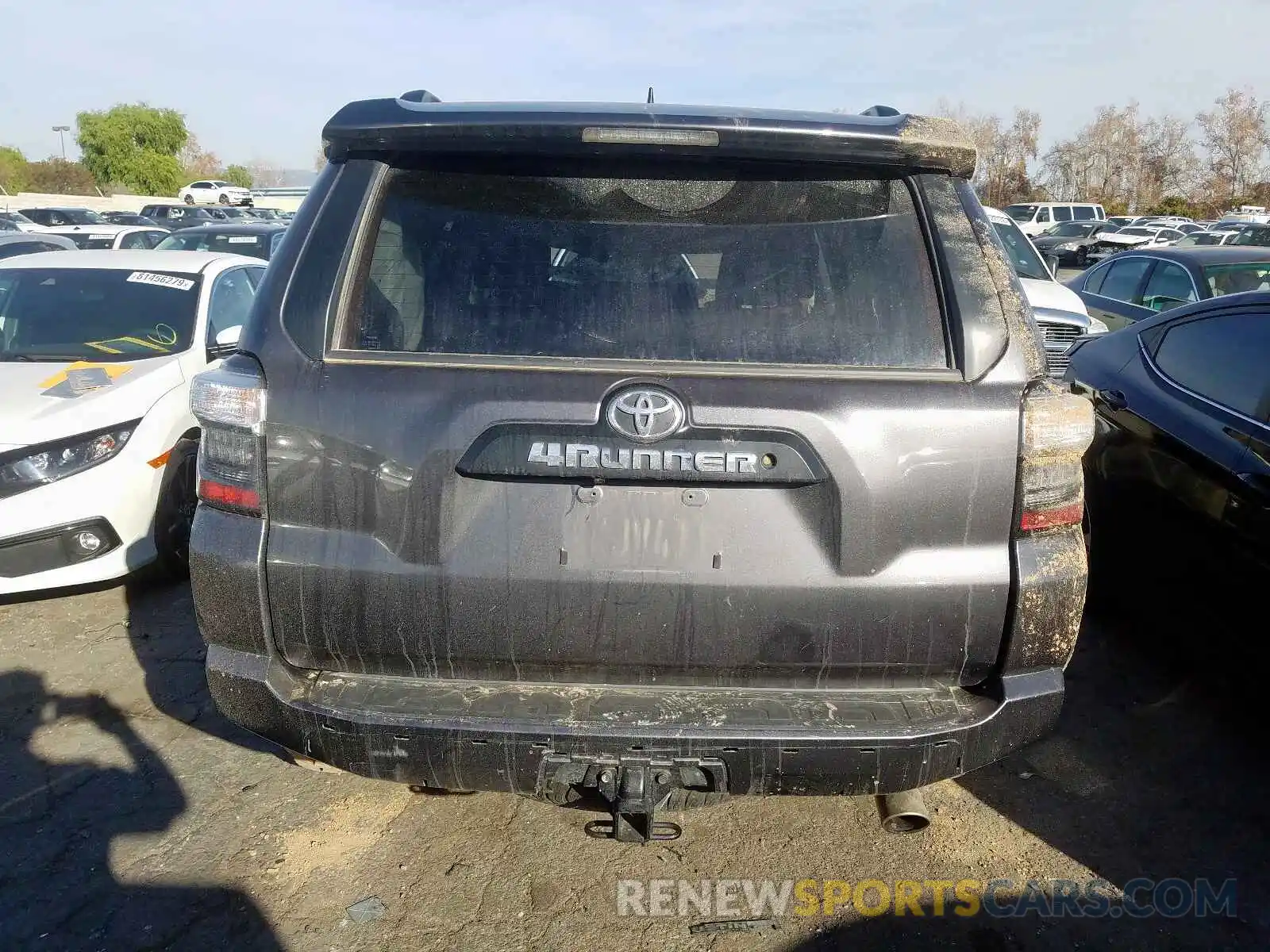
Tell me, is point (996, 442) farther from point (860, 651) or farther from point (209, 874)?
point (209, 874)

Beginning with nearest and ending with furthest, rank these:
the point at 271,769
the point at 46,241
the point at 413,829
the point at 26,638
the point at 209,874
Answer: the point at 209,874
the point at 413,829
the point at 271,769
the point at 26,638
the point at 46,241

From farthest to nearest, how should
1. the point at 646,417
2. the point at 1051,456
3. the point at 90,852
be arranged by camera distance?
the point at 90,852
the point at 1051,456
the point at 646,417

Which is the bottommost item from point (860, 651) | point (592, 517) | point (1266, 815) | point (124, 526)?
point (1266, 815)

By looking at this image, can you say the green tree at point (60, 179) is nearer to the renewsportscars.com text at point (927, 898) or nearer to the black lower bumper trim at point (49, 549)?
the black lower bumper trim at point (49, 549)

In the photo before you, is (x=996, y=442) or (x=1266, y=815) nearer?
(x=996, y=442)

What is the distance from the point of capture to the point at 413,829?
2.98m

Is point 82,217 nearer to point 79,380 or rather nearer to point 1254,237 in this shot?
point 79,380

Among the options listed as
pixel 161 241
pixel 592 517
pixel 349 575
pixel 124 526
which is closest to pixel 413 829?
pixel 349 575

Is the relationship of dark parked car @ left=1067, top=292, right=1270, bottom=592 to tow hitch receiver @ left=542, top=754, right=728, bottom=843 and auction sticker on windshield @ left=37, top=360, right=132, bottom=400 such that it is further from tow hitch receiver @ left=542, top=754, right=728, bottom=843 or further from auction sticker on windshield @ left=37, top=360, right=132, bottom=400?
auction sticker on windshield @ left=37, top=360, right=132, bottom=400

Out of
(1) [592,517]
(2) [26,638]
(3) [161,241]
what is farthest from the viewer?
(3) [161,241]

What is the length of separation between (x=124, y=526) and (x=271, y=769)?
1.78 meters

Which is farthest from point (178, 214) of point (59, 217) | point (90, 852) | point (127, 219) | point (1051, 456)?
point (1051, 456)

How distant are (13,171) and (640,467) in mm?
74373

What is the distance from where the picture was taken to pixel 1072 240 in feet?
110
